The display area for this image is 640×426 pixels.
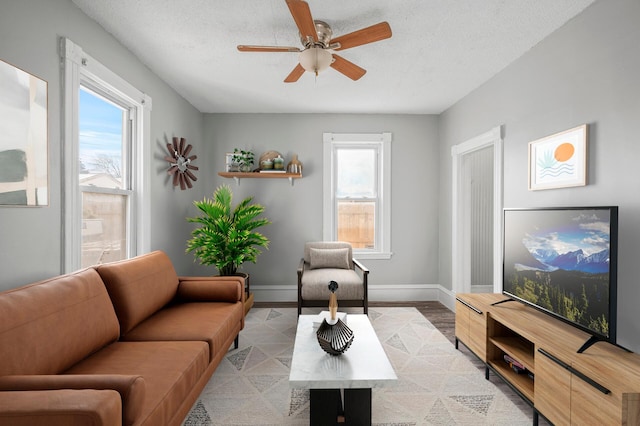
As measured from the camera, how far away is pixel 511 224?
265 cm

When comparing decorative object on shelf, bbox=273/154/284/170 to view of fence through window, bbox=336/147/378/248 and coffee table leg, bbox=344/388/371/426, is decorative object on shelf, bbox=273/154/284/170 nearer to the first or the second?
view of fence through window, bbox=336/147/378/248

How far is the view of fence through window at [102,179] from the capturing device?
A: 2461mm

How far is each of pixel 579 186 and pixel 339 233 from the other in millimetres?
3009

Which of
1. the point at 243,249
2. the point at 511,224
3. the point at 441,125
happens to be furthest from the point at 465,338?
the point at 441,125

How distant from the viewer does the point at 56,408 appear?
1.10 metres

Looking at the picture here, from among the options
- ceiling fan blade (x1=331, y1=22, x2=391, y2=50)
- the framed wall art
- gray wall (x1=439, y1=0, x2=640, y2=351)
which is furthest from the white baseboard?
ceiling fan blade (x1=331, y1=22, x2=391, y2=50)

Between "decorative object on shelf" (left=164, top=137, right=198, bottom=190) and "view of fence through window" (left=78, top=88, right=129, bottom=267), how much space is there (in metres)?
0.71

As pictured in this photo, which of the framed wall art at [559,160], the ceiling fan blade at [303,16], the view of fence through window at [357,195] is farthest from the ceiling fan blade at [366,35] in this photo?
the view of fence through window at [357,195]

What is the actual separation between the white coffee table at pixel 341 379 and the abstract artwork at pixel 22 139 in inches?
68.5

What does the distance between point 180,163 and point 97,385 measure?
3005 millimetres

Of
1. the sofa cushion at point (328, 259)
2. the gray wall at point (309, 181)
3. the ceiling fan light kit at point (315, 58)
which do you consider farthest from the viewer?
the gray wall at point (309, 181)

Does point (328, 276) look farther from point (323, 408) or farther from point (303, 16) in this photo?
point (303, 16)

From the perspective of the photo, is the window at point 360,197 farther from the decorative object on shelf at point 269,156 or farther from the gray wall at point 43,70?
the gray wall at point 43,70

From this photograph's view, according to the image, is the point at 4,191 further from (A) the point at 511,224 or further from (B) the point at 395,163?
(B) the point at 395,163
